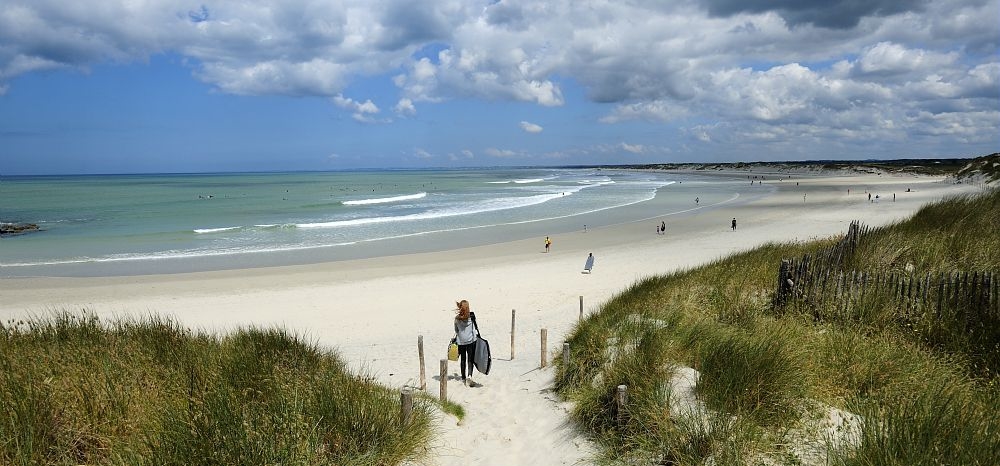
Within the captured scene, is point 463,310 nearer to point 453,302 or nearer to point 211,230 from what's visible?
point 453,302

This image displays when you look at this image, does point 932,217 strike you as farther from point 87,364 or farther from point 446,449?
point 87,364

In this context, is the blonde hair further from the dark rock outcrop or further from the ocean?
the dark rock outcrop

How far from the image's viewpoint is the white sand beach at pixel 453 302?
6.78 m

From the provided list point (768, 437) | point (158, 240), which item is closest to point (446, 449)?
point (768, 437)

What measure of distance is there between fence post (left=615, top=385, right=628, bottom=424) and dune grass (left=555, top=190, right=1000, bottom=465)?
84mm

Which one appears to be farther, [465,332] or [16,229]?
[16,229]

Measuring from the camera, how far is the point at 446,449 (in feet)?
19.5

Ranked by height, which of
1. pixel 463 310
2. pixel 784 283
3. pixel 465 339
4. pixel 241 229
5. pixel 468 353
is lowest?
pixel 241 229

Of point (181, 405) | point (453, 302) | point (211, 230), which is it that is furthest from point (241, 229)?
point (181, 405)

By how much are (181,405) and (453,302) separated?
1227 cm

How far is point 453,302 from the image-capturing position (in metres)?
16.9

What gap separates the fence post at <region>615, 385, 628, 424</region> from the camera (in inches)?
207

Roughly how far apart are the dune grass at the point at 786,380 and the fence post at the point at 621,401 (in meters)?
0.08

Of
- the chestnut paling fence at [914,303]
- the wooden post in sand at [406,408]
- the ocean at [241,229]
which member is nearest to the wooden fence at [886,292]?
the chestnut paling fence at [914,303]
